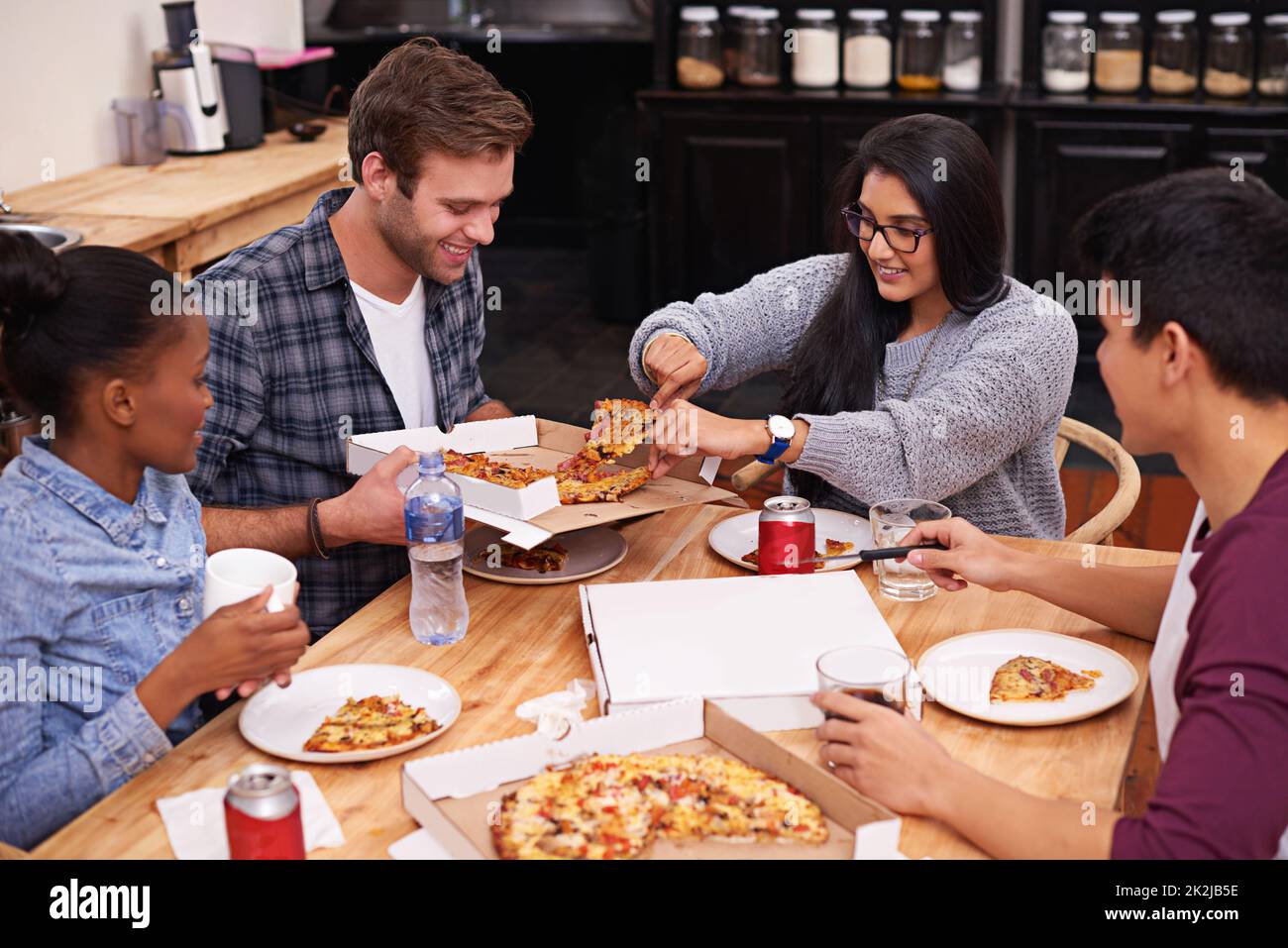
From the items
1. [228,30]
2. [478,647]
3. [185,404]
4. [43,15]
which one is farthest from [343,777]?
[228,30]

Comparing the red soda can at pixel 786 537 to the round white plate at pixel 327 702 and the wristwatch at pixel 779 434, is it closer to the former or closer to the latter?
the wristwatch at pixel 779 434

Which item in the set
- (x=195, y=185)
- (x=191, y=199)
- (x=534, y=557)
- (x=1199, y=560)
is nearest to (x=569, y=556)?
(x=534, y=557)

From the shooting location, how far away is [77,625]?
1.79 m

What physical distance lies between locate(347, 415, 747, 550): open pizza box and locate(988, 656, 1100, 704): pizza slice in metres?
0.60

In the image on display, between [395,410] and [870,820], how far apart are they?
54.5 inches

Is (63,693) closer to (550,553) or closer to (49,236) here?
(550,553)

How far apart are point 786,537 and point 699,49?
4079 mm

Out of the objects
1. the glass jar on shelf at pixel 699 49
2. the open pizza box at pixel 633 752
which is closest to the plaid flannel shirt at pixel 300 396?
the open pizza box at pixel 633 752

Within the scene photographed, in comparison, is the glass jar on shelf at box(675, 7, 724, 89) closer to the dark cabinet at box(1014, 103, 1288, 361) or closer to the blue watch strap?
the dark cabinet at box(1014, 103, 1288, 361)

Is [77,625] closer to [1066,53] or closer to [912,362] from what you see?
[912,362]

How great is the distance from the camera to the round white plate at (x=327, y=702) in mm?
1726

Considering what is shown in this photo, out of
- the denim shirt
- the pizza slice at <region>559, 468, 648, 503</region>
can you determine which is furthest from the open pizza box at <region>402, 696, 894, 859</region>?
the pizza slice at <region>559, 468, 648, 503</region>

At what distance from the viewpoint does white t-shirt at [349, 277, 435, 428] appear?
8.64ft

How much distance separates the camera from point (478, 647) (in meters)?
2.04
